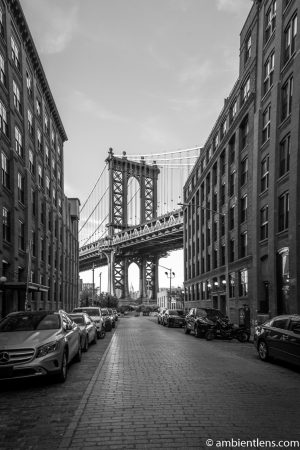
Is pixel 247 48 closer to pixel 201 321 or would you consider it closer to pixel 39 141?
pixel 39 141

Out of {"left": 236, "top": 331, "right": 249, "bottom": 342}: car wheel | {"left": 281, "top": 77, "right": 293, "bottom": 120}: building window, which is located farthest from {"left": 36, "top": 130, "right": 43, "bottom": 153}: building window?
{"left": 236, "top": 331, "right": 249, "bottom": 342}: car wheel

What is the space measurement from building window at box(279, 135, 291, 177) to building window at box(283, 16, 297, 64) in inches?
192

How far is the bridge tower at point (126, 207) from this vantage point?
383 feet

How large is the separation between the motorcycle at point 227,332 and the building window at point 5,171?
1376 centimetres

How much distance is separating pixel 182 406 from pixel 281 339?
6.47m

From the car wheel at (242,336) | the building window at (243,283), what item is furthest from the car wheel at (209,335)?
the building window at (243,283)

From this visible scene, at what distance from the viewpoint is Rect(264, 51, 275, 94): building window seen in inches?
1234

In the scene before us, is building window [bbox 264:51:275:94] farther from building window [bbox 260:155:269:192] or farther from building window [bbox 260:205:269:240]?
building window [bbox 260:205:269:240]

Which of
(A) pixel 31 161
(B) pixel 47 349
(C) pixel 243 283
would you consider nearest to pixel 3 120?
(A) pixel 31 161

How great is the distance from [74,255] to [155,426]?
6134cm

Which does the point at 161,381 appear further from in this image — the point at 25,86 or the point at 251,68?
the point at 251,68

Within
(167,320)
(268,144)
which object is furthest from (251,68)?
(167,320)

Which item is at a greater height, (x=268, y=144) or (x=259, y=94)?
(x=259, y=94)

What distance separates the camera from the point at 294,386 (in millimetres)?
9547
